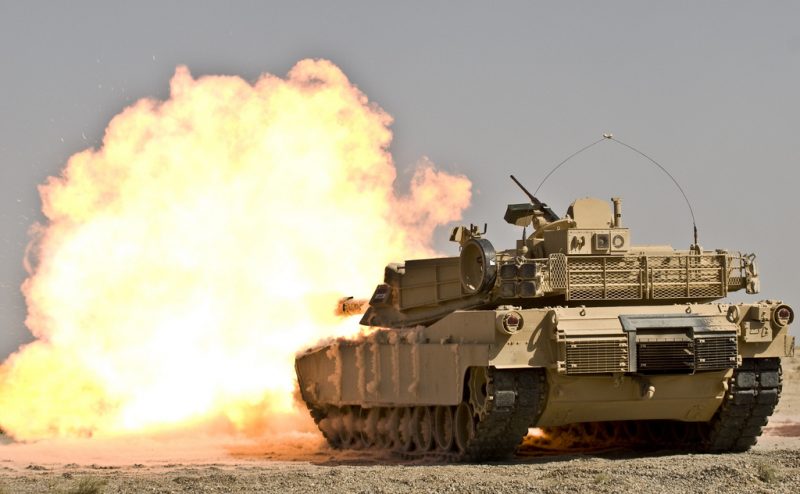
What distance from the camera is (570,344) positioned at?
2612 centimetres

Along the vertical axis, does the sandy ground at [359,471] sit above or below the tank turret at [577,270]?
below

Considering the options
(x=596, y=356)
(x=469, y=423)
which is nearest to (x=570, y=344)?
(x=596, y=356)

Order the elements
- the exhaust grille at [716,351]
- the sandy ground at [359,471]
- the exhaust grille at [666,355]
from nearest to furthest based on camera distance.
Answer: the sandy ground at [359,471] < the exhaust grille at [666,355] < the exhaust grille at [716,351]

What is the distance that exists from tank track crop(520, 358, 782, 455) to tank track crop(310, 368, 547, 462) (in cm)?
182

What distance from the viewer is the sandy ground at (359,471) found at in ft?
73.4

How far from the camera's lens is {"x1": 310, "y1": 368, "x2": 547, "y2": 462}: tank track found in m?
26.3

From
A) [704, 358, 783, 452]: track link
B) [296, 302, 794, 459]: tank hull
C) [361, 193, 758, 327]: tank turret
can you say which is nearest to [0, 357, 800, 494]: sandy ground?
[704, 358, 783, 452]: track link

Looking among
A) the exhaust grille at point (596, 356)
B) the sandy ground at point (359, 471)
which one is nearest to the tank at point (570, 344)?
the exhaust grille at point (596, 356)

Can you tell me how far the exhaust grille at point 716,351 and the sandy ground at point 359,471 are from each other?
54.8 inches

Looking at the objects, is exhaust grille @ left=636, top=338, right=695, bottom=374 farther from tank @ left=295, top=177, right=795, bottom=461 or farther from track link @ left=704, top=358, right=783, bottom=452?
track link @ left=704, top=358, right=783, bottom=452

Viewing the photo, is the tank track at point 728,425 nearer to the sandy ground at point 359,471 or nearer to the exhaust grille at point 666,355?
the sandy ground at point 359,471

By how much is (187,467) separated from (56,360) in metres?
9.00

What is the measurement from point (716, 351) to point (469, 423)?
156 inches

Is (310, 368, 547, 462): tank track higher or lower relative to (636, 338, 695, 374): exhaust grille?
lower
